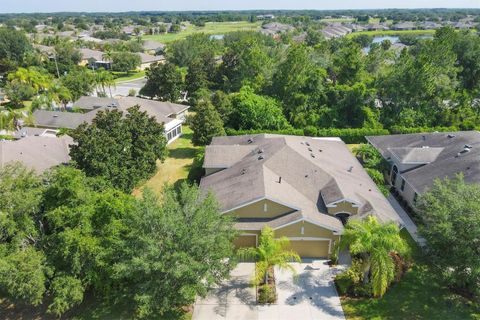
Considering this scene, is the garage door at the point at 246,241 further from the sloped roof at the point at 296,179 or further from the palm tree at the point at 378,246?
the palm tree at the point at 378,246

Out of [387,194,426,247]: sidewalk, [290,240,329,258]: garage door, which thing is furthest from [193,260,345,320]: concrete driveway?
[387,194,426,247]: sidewalk

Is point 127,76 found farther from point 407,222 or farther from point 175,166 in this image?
point 407,222

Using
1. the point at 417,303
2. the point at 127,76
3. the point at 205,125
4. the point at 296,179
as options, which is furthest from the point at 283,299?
the point at 127,76

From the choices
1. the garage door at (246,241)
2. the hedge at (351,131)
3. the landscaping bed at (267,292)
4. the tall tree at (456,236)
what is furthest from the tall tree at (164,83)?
the tall tree at (456,236)

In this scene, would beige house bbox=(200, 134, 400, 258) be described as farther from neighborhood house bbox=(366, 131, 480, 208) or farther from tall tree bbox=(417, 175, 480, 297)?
tall tree bbox=(417, 175, 480, 297)

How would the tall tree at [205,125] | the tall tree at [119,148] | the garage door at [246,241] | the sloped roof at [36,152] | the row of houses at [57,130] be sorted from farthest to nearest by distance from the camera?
the tall tree at [205,125] < the row of houses at [57,130] < the sloped roof at [36,152] < the tall tree at [119,148] < the garage door at [246,241]

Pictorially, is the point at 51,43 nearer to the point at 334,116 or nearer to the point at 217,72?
the point at 217,72
